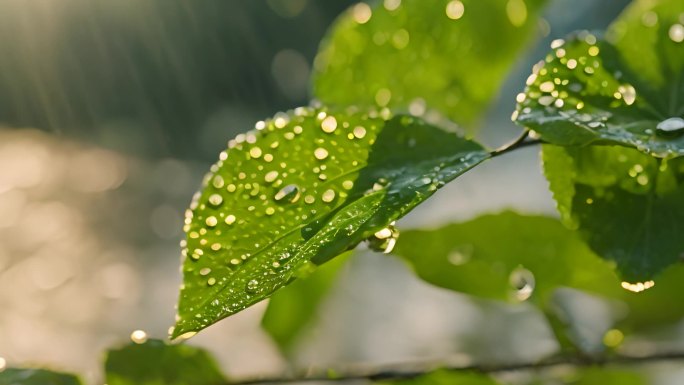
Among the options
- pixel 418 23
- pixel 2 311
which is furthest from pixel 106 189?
pixel 418 23

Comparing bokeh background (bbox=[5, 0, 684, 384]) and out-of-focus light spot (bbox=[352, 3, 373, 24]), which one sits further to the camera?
bokeh background (bbox=[5, 0, 684, 384])

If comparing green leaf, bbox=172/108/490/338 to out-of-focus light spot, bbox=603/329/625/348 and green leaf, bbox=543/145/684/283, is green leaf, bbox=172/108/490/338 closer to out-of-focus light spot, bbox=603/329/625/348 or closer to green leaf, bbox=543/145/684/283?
green leaf, bbox=543/145/684/283

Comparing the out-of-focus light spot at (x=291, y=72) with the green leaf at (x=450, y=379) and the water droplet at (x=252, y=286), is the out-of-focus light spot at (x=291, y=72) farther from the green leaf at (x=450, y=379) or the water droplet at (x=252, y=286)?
the water droplet at (x=252, y=286)

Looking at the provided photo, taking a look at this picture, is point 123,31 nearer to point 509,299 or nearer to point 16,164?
point 16,164

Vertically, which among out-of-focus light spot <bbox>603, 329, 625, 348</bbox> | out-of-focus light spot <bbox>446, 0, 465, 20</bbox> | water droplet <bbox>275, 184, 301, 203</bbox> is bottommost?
out-of-focus light spot <bbox>603, 329, 625, 348</bbox>

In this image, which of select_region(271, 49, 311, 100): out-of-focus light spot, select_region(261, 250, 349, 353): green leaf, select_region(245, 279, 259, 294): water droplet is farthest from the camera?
select_region(271, 49, 311, 100): out-of-focus light spot

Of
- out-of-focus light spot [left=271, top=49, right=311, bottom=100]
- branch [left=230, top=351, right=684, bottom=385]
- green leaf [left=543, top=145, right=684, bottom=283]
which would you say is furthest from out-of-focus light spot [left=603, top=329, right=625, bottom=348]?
out-of-focus light spot [left=271, top=49, right=311, bottom=100]
